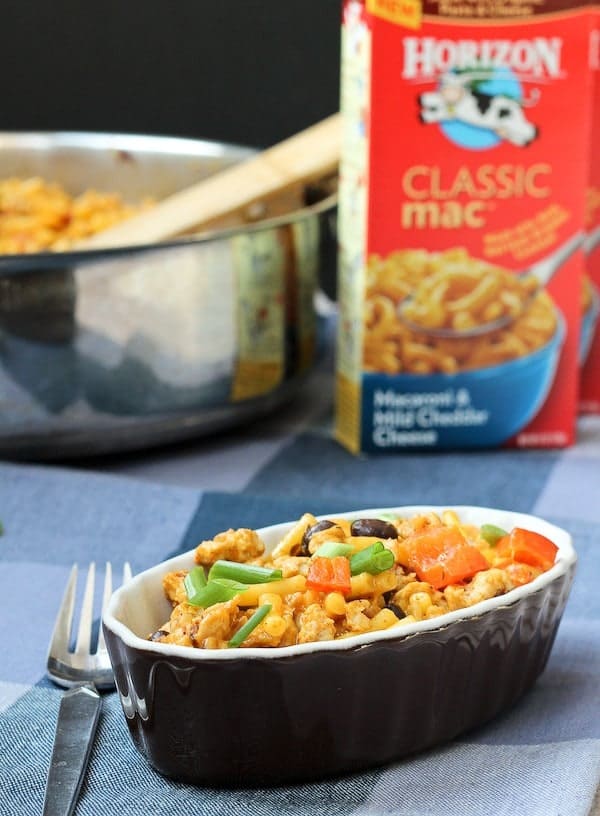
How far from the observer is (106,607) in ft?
3.20

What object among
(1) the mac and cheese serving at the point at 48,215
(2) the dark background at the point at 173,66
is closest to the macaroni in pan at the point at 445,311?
(1) the mac and cheese serving at the point at 48,215

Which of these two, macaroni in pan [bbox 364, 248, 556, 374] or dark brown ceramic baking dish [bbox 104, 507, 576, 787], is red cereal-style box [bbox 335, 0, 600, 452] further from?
dark brown ceramic baking dish [bbox 104, 507, 576, 787]

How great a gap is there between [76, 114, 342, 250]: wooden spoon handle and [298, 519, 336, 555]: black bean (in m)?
0.67

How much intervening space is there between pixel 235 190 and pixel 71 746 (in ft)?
2.92

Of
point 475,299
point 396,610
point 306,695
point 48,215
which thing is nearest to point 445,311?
point 475,299

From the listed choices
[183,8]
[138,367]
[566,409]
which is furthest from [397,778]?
[183,8]

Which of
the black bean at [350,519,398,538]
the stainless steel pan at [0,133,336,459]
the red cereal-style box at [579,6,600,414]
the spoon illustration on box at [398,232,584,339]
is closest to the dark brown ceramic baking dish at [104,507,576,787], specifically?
the black bean at [350,519,398,538]

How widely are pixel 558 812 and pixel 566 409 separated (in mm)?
891

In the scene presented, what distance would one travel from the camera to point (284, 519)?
4.69 ft

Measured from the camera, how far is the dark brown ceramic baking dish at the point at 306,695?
90cm

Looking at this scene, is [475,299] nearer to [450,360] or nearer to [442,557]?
[450,360]

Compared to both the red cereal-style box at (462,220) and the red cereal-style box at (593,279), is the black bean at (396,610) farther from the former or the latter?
the red cereal-style box at (593,279)

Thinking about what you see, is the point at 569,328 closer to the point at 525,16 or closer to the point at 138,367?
the point at 525,16

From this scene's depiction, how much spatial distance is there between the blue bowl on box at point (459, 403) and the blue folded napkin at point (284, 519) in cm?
3
